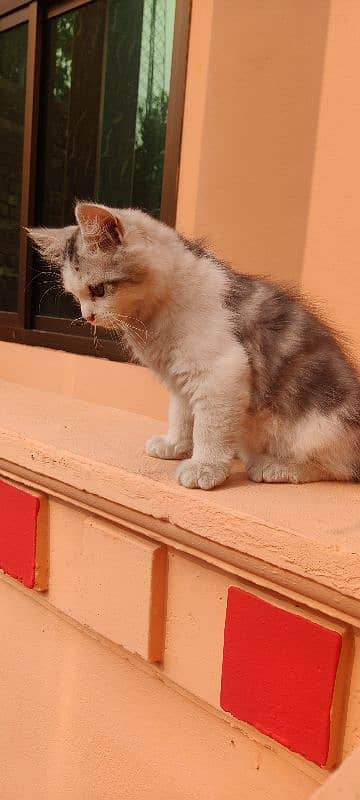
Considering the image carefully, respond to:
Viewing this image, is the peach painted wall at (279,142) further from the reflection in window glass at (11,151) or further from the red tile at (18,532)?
the reflection in window glass at (11,151)

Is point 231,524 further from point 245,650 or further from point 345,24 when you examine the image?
point 345,24

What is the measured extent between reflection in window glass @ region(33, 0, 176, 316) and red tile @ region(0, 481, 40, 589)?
513 mm

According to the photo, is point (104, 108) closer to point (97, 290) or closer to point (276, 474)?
point (97, 290)

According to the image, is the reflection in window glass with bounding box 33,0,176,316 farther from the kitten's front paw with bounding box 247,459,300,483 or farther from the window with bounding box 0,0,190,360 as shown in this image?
the kitten's front paw with bounding box 247,459,300,483

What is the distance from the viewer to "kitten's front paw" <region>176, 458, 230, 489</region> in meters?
0.64

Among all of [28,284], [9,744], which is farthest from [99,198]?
[9,744]

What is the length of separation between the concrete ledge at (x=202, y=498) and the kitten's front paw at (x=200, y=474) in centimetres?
1

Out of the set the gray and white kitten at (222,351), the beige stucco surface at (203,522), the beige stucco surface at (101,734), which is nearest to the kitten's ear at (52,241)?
the gray and white kitten at (222,351)

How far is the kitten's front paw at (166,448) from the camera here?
0.77 m

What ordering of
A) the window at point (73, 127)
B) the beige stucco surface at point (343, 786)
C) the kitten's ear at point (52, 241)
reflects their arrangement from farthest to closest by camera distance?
the window at point (73, 127) → the kitten's ear at point (52, 241) → the beige stucco surface at point (343, 786)

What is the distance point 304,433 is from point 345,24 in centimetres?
50

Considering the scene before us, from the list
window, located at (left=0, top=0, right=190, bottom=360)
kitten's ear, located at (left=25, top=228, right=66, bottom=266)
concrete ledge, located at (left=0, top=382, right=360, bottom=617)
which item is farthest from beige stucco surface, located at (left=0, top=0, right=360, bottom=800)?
kitten's ear, located at (left=25, top=228, right=66, bottom=266)

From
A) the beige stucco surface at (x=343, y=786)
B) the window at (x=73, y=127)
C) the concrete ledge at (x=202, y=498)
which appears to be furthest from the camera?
the window at (x=73, y=127)

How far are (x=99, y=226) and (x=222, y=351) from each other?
0.62 ft
